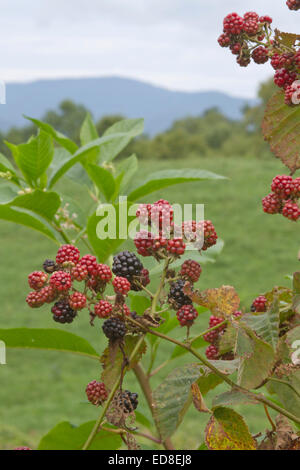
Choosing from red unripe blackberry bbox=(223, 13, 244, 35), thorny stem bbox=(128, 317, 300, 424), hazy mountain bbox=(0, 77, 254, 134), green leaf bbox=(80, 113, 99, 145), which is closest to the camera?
thorny stem bbox=(128, 317, 300, 424)

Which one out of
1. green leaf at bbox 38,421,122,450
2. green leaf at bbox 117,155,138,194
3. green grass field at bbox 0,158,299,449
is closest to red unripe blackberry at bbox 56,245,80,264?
green leaf at bbox 38,421,122,450

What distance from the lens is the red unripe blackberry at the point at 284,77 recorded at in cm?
53

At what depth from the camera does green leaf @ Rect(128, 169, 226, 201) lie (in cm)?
87

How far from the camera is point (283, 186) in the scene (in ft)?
1.65

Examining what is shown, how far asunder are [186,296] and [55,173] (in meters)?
0.44

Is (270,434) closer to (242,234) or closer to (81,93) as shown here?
(242,234)

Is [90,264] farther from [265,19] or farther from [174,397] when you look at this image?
[265,19]

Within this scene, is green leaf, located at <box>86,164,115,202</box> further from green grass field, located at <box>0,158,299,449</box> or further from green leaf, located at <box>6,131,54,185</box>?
green grass field, located at <box>0,158,299,449</box>

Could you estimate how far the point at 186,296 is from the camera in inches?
20.3

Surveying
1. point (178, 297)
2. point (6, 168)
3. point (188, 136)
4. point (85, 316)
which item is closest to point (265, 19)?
point (178, 297)

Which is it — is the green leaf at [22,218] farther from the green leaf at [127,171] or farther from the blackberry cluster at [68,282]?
the blackberry cluster at [68,282]

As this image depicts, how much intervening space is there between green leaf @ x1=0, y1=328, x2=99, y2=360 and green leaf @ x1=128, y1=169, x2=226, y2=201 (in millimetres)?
253

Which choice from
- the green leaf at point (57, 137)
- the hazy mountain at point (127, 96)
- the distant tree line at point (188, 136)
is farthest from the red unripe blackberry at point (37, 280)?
the hazy mountain at point (127, 96)

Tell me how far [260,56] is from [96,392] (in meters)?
0.35
